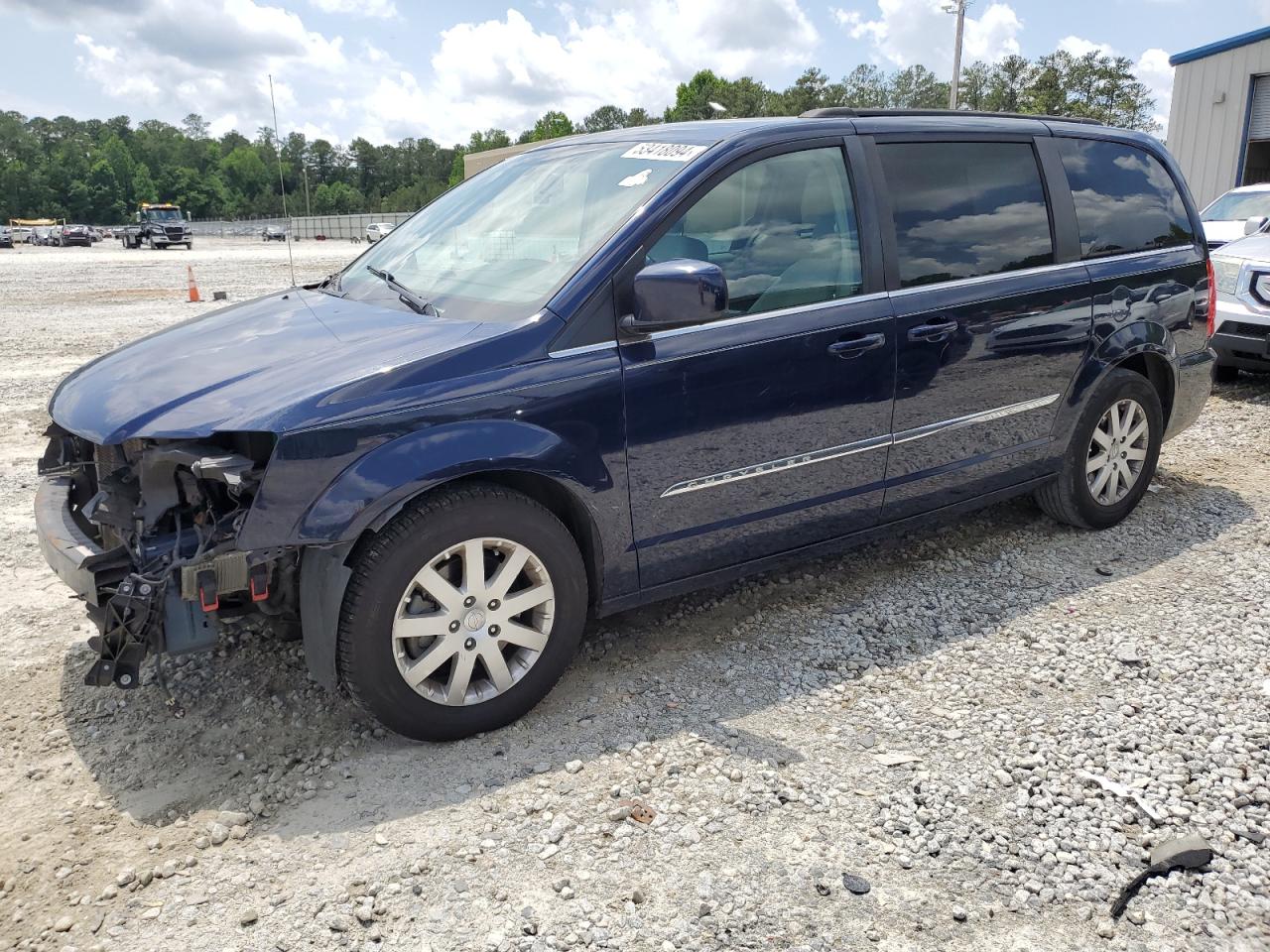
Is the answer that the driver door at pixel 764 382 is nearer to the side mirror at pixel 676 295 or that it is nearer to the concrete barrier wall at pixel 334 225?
the side mirror at pixel 676 295

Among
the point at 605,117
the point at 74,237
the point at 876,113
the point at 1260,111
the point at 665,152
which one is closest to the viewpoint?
the point at 665,152

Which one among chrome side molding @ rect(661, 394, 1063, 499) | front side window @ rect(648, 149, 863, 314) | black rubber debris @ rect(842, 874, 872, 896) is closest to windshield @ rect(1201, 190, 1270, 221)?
chrome side molding @ rect(661, 394, 1063, 499)

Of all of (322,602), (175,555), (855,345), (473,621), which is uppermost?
(855,345)

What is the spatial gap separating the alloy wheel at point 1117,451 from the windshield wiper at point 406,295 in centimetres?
323

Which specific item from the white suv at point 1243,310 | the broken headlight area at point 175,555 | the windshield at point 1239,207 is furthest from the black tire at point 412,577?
the windshield at point 1239,207

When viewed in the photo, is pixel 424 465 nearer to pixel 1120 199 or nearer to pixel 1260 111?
pixel 1120 199

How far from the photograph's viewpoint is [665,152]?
3.65m

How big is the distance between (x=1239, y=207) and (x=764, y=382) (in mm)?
11140

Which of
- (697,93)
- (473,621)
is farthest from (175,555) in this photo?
(697,93)

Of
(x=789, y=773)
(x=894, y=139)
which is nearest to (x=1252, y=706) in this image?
(x=789, y=773)

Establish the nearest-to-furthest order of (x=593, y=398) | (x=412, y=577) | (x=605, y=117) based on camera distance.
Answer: (x=412, y=577)
(x=593, y=398)
(x=605, y=117)

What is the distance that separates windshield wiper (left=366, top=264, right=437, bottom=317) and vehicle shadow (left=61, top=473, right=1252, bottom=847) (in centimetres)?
139

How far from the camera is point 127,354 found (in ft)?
11.9

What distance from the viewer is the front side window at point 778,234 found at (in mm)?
3488
